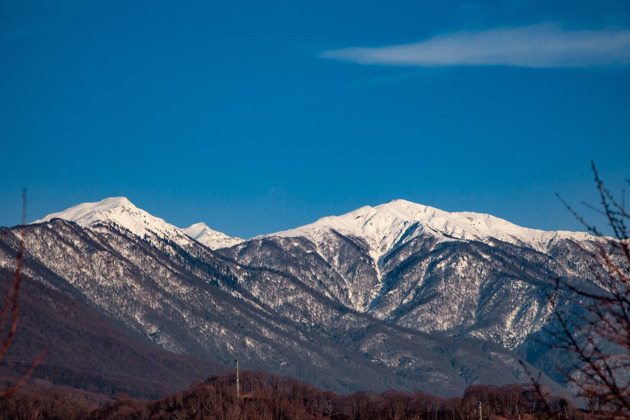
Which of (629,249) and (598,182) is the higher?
(598,182)

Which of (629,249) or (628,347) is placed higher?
(629,249)

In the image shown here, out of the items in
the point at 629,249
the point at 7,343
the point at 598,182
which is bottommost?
the point at 7,343

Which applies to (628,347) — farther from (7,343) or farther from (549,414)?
(7,343)

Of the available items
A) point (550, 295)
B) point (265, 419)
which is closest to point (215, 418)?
point (265, 419)

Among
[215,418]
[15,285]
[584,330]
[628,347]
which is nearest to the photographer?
[15,285]

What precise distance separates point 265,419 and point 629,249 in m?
184

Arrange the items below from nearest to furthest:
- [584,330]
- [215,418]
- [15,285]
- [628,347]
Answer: [15,285] < [628,347] < [584,330] < [215,418]

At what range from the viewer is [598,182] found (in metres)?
16.4

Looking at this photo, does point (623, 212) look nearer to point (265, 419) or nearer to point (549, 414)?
point (549, 414)

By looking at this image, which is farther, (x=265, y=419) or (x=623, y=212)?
(x=265, y=419)

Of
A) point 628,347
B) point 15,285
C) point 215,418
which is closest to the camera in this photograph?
point 15,285

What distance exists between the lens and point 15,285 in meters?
13.8

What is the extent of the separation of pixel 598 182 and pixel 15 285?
8.84 metres

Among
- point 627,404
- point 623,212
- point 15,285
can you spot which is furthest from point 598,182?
point 15,285
